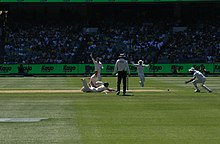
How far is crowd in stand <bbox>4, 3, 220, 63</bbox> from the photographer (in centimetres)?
6047

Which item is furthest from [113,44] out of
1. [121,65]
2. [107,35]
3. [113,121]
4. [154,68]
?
[113,121]

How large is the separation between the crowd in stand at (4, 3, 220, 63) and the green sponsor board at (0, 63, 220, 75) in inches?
52.5

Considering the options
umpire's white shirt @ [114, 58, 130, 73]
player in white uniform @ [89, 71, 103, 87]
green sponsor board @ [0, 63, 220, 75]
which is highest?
umpire's white shirt @ [114, 58, 130, 73]

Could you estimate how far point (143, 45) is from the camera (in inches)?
2480

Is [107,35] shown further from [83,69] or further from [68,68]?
[68,68]

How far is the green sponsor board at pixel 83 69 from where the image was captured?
5756 cm

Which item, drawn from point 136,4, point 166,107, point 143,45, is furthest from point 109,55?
point 166,107

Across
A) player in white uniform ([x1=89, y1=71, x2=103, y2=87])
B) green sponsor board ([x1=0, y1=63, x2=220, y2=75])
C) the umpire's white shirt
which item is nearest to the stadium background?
green sponsor board ([x1=0, y1=63, x2=220, y2=75])

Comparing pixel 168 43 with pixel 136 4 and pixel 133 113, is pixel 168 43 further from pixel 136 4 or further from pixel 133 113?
pixel 133 113

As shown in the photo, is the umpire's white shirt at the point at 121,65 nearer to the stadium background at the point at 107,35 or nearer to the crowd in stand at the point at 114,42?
the stadium background at the point at 107,35

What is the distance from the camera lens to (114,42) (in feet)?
209

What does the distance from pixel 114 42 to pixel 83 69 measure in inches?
289

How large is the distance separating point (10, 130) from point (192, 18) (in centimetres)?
5569

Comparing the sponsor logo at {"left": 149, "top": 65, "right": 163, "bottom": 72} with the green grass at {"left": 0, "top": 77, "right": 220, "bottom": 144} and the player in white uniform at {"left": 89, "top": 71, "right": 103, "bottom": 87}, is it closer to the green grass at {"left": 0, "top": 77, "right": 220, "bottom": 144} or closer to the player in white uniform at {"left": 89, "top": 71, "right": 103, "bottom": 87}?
the player in white uniform at {"left": 89, "top": 71, "right": 103, "bottom": 87}
